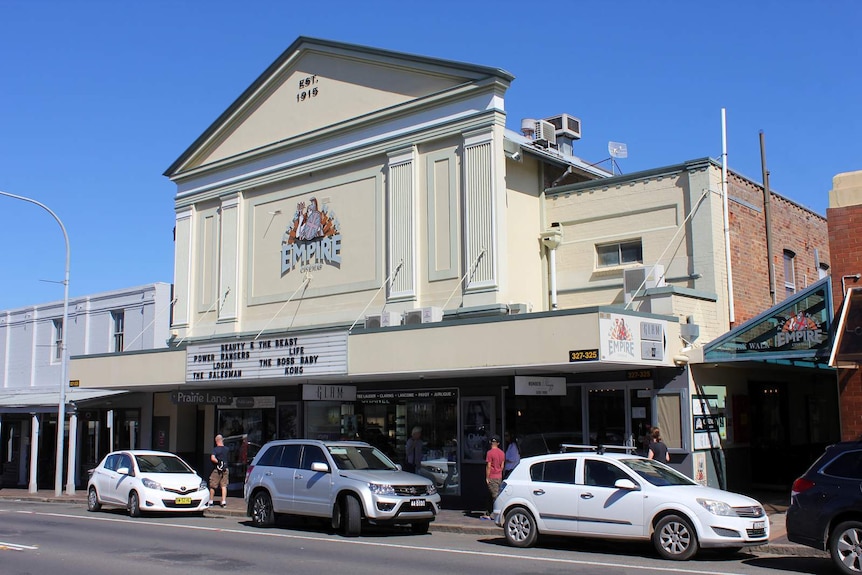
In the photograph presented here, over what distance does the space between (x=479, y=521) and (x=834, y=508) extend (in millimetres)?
7822

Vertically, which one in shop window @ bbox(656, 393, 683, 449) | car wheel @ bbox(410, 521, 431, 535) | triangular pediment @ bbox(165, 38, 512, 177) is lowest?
car wheel @ bbox(410, 521, 431, 535)

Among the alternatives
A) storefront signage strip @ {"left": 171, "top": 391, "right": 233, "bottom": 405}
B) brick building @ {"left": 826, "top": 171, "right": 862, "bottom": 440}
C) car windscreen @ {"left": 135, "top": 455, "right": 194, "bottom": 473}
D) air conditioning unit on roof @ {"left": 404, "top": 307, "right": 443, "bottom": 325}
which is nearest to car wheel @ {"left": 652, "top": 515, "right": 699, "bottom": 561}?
brick building @ {"left": 826, "top": 171, "right": 862, "bottom": 440}

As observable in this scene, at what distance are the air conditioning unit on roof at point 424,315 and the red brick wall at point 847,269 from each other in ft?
26.8

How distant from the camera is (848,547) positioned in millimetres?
10484

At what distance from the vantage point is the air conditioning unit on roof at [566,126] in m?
24.1

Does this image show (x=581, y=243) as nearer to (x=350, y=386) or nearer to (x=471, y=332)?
(x=471, y=332)

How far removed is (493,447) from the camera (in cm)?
1747

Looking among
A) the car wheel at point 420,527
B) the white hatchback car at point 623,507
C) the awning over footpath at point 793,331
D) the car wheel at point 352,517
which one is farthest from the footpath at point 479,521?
the awning over footpath at point 793,331

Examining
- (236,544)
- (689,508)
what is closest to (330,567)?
(236,544)

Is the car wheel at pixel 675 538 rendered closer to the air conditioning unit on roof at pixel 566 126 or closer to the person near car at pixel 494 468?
the person near car at pixel 494 468

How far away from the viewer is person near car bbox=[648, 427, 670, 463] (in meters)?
16.4

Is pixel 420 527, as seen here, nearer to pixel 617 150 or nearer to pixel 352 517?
pixel 352 517

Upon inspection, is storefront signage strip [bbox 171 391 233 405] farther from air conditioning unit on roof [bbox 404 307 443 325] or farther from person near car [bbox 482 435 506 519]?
person near car [bbox 482 435 506 519]

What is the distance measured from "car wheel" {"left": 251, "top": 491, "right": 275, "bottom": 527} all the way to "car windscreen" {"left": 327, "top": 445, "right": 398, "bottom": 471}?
5.87ft
